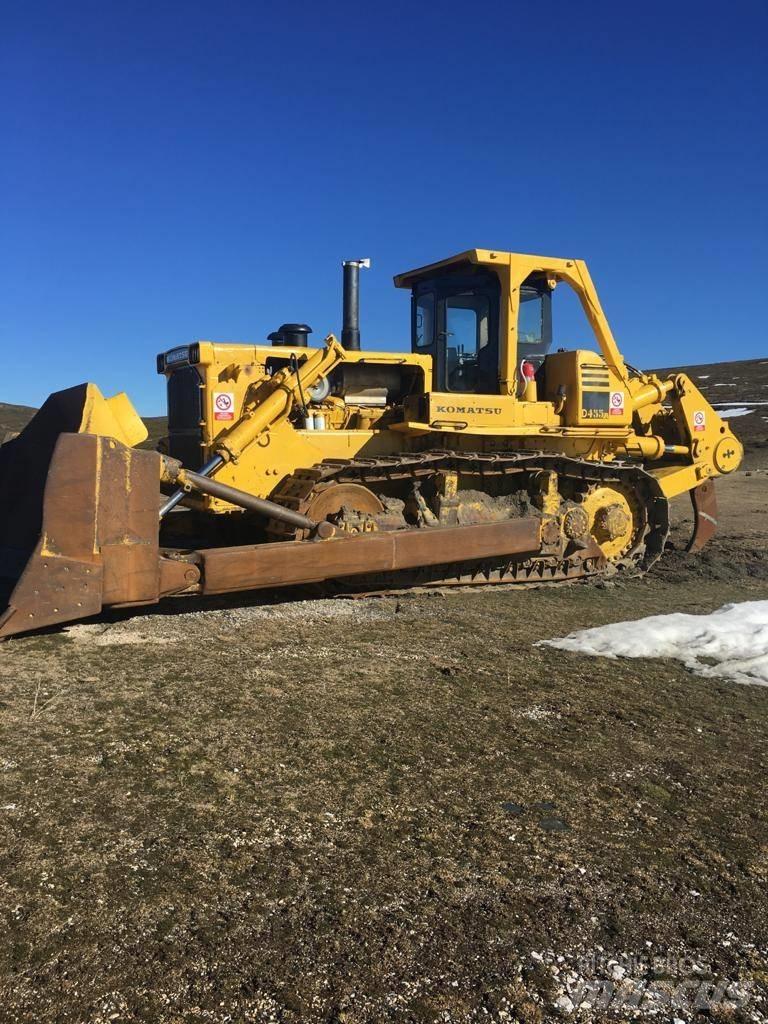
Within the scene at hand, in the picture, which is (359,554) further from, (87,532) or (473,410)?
(473,410)

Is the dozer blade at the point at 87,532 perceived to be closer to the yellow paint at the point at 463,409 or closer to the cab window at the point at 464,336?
the yellow paint at the point at 463,409

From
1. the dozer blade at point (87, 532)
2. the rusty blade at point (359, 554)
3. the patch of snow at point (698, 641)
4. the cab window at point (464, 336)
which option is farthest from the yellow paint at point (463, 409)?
the patch of snow at point (698, 641)

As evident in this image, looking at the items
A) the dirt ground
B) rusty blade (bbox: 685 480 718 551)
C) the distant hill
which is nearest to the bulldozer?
rusty blade (bbox: 685 480 718 551)

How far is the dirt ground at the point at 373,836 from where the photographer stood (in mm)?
2395

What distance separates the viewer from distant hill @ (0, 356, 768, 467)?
98.0 ft

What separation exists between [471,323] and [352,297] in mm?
1508

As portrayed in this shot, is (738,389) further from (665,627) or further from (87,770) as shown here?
(87,770)

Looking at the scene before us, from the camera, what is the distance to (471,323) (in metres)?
9.34

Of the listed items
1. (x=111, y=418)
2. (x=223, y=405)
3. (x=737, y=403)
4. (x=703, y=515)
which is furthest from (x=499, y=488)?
(x=737, y=403)

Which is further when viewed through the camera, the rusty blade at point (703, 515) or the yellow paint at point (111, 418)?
the rusty blade at point (703, 515)

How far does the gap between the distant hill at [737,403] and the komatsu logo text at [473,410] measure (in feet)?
34.7

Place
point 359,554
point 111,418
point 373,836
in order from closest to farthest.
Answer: point 373,836 → point 111,418 → point 359,554

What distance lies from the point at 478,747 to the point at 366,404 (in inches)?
224

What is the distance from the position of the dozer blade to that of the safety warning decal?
7.37ft
